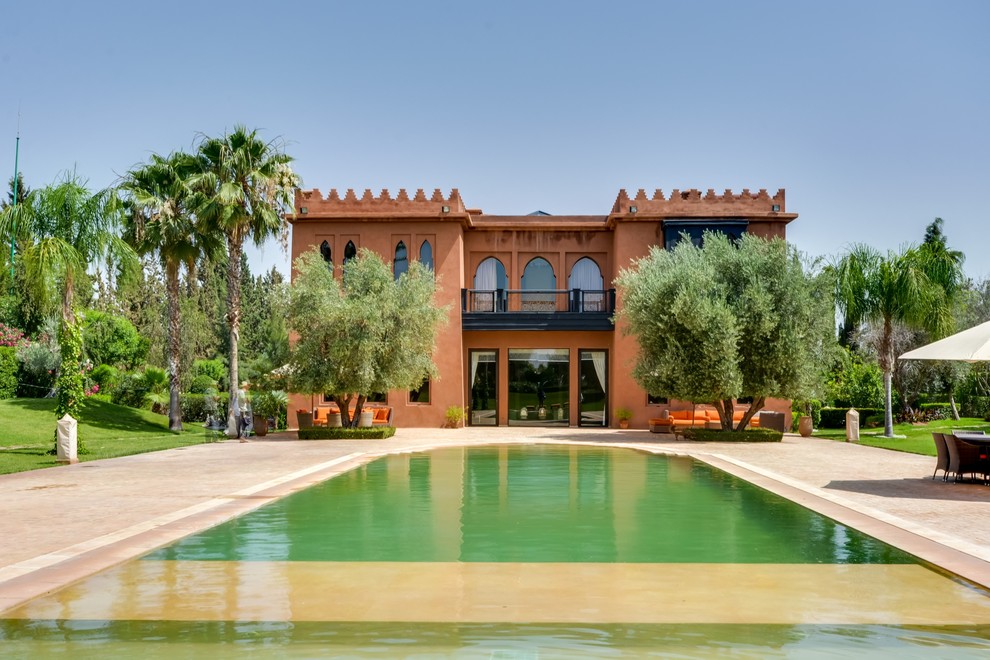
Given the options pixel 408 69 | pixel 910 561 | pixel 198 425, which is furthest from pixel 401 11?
pixel 198 425

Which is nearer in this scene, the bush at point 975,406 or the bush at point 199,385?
the bush at point 975,406

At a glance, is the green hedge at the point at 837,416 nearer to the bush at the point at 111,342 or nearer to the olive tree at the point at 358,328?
the olive tree at the point at 358,328

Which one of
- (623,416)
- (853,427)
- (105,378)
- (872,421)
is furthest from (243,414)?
(872,421)

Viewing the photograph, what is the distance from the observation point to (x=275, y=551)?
8273 mm

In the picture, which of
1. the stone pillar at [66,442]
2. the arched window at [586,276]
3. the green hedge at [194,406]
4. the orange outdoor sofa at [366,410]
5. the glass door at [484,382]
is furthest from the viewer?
the green hedge at [194,406]

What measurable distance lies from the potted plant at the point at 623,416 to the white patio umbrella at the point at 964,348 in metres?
16.5

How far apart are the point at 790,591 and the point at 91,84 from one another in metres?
17.6

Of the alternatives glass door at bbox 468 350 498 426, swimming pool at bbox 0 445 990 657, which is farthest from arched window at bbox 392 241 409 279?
swimming pool at bbox 0 445 990 657

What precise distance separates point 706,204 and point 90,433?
2166 cm

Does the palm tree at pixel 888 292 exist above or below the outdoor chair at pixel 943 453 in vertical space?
above

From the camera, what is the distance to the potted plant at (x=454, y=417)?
30141 millimetres

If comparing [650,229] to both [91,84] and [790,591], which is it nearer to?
[91,84]

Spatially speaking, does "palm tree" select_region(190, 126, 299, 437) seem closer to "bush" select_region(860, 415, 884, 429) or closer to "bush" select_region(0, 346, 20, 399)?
"bush" select_region(0, 346, 20, 399)

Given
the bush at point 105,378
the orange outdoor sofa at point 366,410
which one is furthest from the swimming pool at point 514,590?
the bush at point 105,378
